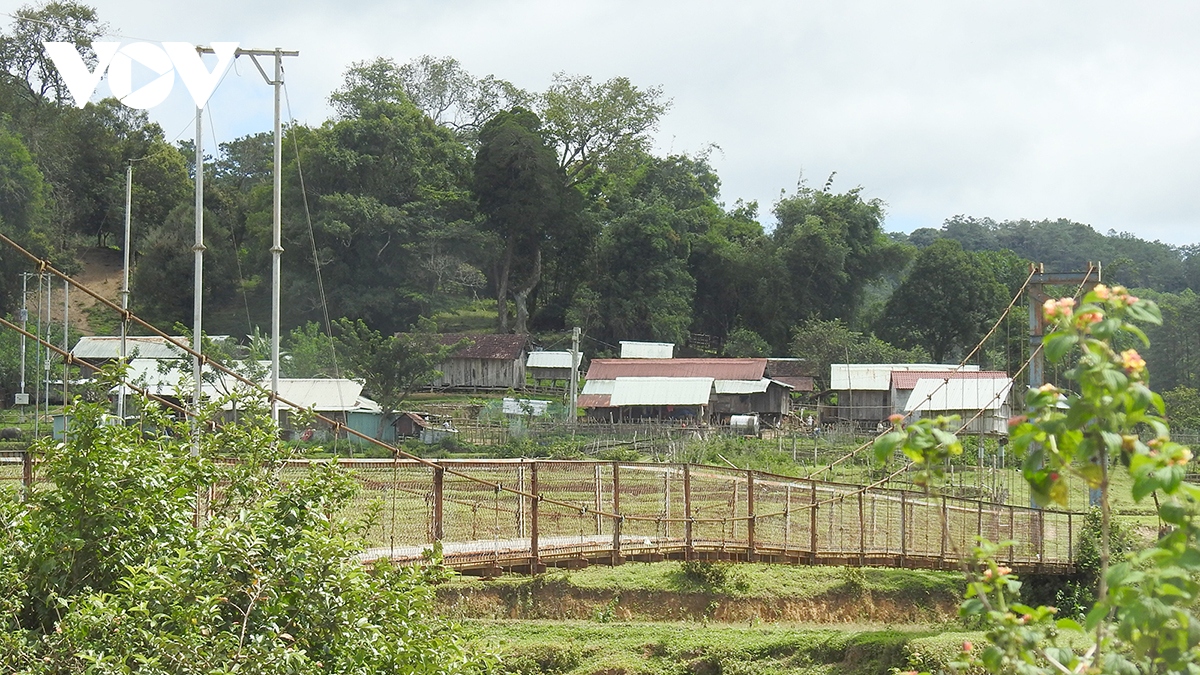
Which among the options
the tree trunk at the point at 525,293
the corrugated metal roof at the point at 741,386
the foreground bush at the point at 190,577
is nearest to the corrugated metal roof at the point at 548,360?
the tree trunk at the point at 525,293

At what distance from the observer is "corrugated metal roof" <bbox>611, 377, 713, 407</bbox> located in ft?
128

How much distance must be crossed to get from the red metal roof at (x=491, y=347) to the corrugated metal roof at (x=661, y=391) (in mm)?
6146

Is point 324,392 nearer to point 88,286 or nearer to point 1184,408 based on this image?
point 88,286

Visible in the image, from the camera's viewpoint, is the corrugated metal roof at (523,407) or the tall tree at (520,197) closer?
the corrugated metal roof at (523,407)

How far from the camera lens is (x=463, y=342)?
147 ft

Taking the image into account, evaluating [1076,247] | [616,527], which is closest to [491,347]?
[616,527]

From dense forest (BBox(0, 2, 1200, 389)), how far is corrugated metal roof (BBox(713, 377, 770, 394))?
5.02 metres

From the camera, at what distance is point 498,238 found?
4825 cm

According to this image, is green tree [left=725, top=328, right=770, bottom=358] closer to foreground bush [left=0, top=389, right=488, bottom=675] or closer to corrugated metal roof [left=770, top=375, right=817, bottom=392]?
corrugated metal roof [left=770, top=375, right=817, bottom=392]

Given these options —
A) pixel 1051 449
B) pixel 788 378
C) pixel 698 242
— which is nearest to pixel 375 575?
pixel 1051 449

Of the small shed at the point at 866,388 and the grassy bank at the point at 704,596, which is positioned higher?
the small shed at the point at 866,388

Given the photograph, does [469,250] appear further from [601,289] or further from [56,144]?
[56,144]

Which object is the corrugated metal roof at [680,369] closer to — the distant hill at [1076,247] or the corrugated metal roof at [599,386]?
the corrugated metal roof at [599,386]

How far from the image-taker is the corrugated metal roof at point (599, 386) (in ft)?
133
